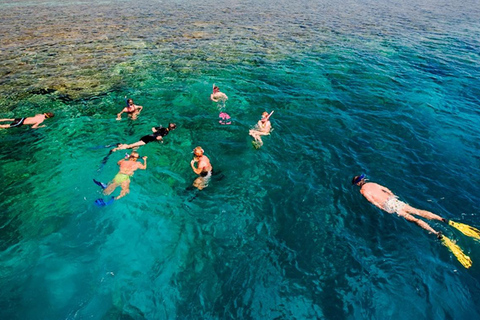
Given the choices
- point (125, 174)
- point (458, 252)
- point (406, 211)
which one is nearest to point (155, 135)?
point (125, 174)

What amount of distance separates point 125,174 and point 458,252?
13513mm

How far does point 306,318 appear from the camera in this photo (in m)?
7.08

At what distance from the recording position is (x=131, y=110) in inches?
635

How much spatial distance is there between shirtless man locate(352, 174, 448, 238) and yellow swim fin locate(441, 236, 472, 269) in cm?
29

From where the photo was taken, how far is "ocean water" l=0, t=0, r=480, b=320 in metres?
7.61

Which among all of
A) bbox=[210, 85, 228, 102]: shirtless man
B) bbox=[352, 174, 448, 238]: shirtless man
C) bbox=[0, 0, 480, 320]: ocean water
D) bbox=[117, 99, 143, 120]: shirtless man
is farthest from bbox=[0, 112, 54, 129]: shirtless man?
bbox=[352, 174, 448, 238]: shirtless man

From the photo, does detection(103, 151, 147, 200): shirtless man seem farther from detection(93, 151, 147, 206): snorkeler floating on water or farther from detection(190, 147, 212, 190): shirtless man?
detection(190, 147, 212, 190): shirtless man

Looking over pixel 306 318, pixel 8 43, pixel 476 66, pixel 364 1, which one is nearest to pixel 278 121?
pixel 306 318

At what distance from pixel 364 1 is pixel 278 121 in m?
74.8

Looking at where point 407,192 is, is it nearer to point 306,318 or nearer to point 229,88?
point 306,318

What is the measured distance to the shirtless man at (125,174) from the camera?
11.1 meters

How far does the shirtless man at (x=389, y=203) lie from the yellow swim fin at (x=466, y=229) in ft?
0.86

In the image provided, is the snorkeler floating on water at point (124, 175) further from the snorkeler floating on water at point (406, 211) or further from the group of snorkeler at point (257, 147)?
the snorkeler floating on water at point (406, 211)

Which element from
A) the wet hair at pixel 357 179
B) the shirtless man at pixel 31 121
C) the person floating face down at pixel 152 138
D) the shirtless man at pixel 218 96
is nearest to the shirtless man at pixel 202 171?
the person floating face down at pixel 152 138
